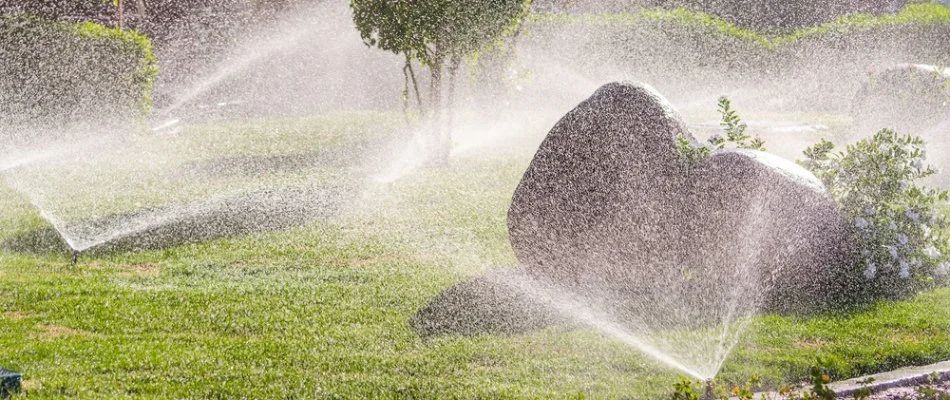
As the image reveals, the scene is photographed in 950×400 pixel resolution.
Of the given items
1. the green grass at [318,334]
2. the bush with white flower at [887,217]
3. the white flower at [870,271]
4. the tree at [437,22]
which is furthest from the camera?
the tree at [437,22]

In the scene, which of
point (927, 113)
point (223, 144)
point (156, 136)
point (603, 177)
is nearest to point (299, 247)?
point (603, 177)

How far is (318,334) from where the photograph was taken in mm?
6551

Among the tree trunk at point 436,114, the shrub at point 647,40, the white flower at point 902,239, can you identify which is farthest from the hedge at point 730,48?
the white flower at point 902,239

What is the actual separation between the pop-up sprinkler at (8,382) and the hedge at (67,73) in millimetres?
10091

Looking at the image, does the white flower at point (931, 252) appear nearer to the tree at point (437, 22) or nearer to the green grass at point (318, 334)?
the green grass at point (318, 334)

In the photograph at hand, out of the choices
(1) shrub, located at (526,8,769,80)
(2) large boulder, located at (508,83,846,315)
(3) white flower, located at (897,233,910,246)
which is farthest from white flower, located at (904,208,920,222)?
(1) shrub, located at (526,8,769,80)

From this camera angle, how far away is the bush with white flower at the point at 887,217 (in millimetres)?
7703

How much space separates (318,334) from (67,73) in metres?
9.64

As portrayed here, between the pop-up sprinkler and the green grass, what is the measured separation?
0.60 feet

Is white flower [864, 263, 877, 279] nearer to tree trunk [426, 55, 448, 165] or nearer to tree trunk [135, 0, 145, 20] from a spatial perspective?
tree trunk [426, 55, 448, 165]

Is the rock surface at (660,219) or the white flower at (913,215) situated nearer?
the rock surface at (660,219)

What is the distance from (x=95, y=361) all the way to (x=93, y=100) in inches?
382

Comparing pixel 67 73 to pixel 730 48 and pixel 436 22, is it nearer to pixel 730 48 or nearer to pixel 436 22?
pixel 436 22

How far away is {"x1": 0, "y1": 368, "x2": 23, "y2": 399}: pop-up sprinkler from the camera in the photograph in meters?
5.18
